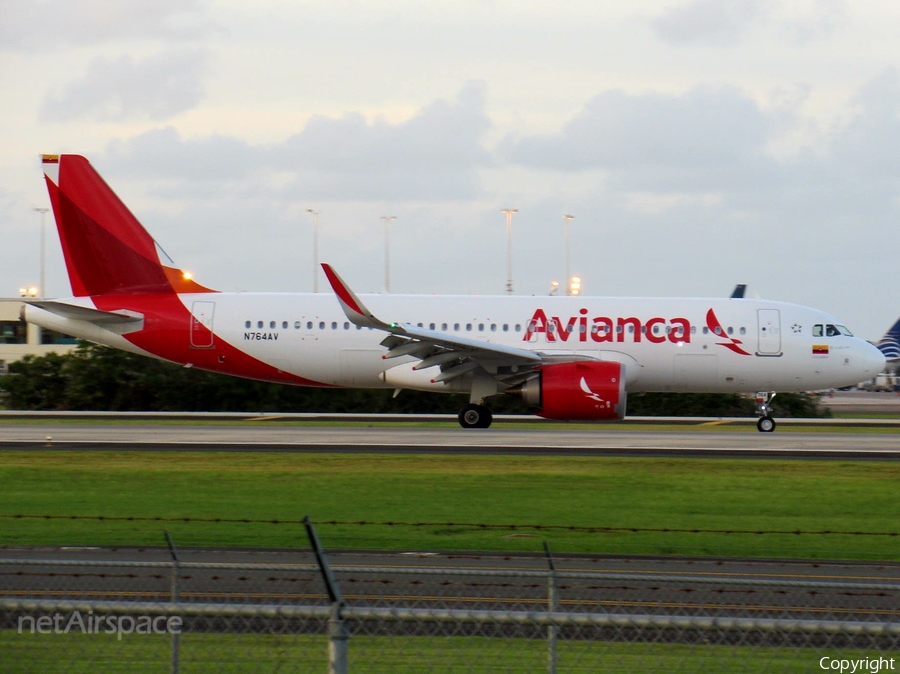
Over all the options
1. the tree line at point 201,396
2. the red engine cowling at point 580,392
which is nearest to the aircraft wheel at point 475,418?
the red engine cowling at point 580,392

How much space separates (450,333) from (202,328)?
685 cm

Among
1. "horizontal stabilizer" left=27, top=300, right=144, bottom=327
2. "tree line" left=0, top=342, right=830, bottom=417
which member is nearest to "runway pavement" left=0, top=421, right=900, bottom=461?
"horizontal stabilizer" left=27, top=300, right=144, bottom=327

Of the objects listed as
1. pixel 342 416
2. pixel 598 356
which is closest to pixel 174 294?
pixel 342 416

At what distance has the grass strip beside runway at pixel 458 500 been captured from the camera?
13.3 metres

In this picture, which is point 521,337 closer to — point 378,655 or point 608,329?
point 608,329

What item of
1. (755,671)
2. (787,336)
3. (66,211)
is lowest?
(755,671)

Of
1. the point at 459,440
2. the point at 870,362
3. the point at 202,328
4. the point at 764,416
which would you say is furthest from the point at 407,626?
the point at 870,362

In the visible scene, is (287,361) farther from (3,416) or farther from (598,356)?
(3,416)

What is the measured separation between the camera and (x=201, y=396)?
40.3 metres

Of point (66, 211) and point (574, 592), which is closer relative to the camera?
point (574, 592)

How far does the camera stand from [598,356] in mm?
29922

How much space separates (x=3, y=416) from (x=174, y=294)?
8.63 metres

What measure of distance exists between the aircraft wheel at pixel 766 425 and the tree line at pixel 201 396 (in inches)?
402

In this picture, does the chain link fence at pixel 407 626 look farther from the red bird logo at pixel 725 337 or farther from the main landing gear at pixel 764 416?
the red bird logo at pixel 725 337
